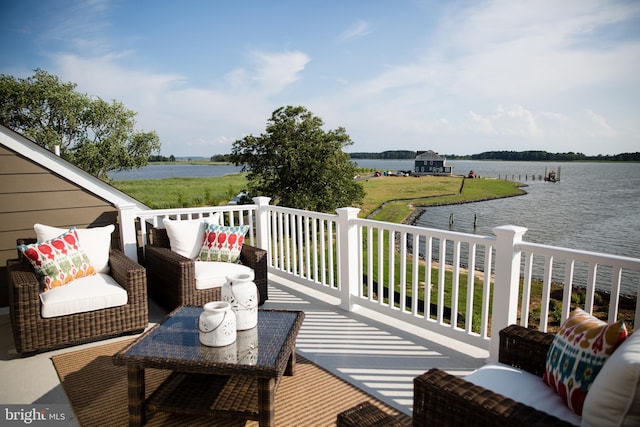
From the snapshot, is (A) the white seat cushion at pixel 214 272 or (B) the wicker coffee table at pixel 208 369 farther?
(A) the white seat cushion at pixel 214 272

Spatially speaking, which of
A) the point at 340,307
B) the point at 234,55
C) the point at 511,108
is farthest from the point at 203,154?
the point at 511,108

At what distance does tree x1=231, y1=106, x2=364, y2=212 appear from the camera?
13117mm

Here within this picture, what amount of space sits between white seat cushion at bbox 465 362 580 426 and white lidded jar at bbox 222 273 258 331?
4.13 feet

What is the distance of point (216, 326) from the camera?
83.4 inches

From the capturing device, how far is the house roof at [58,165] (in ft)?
13.1

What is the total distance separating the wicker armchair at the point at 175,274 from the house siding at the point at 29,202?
89cm

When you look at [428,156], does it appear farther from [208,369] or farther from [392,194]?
[208,369]

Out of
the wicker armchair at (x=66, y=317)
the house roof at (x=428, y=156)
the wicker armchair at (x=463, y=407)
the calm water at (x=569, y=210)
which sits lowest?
the calm water at (x=569, y=210)

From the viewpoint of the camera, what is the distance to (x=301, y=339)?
11.3 ft

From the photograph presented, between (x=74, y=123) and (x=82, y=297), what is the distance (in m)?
17.5

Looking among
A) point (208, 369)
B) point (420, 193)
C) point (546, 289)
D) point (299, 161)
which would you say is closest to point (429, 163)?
point (420, 193)

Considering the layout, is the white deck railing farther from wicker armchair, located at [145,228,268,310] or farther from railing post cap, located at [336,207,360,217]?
wicker armchair, located at [145,228,268,310]

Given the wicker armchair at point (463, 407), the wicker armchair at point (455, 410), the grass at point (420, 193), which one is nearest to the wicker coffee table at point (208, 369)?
the wicker armchair at point (455, 410)

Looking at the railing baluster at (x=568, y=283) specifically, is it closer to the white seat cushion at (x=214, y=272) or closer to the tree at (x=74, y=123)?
the white seat cushion at (x=214, y=272)
